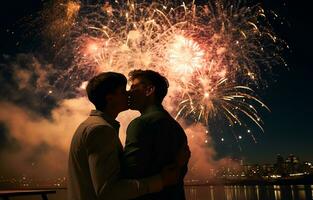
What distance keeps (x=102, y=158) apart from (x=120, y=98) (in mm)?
830

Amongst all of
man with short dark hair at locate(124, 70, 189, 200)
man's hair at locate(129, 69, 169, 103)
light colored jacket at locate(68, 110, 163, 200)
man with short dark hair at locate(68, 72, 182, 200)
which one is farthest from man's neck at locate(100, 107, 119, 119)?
man's hair at locate(129, 69, 169, 103)

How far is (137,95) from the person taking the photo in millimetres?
3812

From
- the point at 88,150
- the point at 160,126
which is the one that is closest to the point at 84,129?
the point at 88,150

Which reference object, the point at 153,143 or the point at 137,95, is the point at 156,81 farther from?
the point at 153,143

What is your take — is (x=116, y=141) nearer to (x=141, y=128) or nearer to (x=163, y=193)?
(x=141, y=128)

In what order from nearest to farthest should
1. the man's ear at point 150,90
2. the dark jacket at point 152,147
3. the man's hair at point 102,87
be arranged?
the dark jacket at point 152,147 → the man's hair at point 102,87 → the man's ear at point 150,90

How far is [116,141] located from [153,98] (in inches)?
28.8

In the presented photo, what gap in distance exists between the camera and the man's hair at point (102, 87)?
11.9 feet

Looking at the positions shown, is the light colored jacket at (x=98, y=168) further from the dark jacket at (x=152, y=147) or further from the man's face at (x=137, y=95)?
the man's face at (x=137, y=95)

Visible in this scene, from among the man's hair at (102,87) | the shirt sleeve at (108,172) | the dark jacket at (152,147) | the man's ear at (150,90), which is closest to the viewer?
the shirt sleeve at (108,172)

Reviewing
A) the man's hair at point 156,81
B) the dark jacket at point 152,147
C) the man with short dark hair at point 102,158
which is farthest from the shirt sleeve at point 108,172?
the man's hair at point 156,81

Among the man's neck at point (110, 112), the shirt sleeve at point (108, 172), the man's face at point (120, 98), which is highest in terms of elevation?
the man's face at point (120, 98)

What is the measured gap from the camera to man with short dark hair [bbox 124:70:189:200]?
318 centimetres

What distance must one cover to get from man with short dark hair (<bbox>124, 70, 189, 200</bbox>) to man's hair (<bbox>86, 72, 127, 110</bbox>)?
0.30 m
